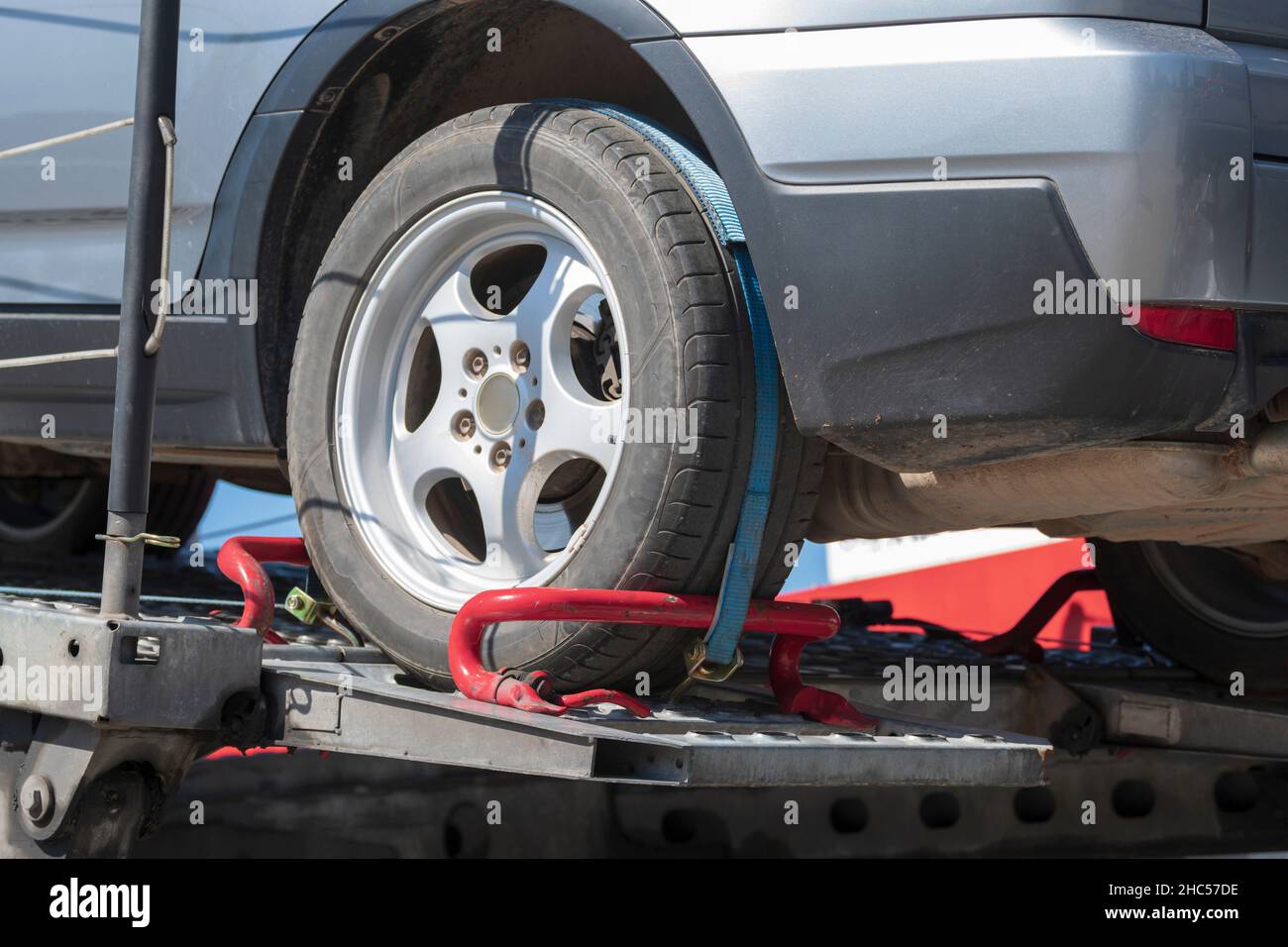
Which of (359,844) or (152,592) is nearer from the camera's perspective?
(359,844)

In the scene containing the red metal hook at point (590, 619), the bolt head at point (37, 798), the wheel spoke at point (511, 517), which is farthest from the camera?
the wheel spoke at point (511, 517)

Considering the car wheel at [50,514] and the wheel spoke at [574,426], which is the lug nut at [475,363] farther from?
the car wheel at [50,514]

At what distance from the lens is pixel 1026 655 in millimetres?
4012

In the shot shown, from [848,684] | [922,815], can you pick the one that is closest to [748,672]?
[848,684]

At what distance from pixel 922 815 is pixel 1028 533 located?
4599 millimetres

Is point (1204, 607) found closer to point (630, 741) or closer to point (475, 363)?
point (475, 363)

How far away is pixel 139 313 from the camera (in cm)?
237

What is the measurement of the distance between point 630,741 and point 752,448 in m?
0.56

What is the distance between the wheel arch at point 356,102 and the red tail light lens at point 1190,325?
0.99 metres

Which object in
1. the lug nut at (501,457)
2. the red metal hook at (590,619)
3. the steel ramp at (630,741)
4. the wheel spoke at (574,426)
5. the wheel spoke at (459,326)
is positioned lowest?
the steel ramp at (630,741)

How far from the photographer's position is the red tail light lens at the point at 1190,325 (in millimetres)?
2195

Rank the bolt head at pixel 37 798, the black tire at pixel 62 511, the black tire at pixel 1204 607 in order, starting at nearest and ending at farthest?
1. the bolt head at pixel 37 798
2. the black tire at pixel 1204 607
3. the black tire at pixel 62 511

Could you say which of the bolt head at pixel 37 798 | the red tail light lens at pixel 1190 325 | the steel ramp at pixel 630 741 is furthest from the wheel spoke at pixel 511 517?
the red tail light lens at pixel 1190 325
